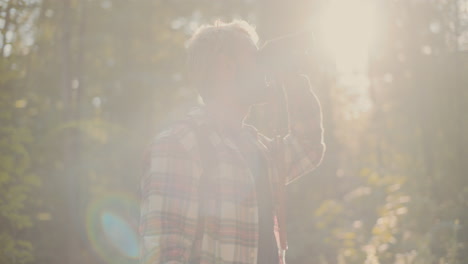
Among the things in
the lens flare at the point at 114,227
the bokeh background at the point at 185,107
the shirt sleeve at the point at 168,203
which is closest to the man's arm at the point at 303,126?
the bokeh background at the point at 185,107

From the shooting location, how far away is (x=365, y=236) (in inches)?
287

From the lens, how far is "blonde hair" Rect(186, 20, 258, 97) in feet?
8.15

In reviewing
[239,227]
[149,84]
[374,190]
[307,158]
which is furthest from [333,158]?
[149,84]

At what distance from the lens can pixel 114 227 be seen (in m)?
13.8

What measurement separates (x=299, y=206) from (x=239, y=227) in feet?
16.8

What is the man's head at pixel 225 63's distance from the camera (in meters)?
2.49

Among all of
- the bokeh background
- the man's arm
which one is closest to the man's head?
the bokeh background

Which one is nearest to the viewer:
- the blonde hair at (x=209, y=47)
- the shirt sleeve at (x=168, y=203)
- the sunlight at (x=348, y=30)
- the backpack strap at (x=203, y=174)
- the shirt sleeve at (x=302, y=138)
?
the shirt sleeve at (x=168, y=203)

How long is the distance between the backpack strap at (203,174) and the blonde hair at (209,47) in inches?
10.6

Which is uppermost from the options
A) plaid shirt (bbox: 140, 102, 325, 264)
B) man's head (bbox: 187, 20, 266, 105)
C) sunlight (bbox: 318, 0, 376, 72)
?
sunlight (bbox: 318, 0, 376, 72)

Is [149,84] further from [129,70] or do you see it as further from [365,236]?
[365,236]

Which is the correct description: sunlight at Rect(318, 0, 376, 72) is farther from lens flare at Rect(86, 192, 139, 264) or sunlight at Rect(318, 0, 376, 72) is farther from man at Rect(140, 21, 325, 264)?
lens flare at Rect(86, 192, 139, 264)

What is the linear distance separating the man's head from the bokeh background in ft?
1.09

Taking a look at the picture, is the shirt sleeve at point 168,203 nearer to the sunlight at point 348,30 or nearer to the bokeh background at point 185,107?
the bokeh background at point 185,107
